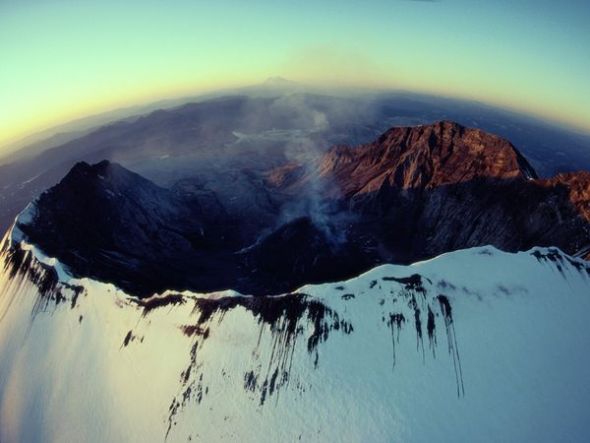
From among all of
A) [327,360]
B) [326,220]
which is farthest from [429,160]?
[327,360]

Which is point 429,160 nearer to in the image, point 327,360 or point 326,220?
point 326,220

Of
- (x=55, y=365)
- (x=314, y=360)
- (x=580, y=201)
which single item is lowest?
(x=55, y=365)

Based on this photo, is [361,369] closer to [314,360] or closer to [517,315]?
[314,360]

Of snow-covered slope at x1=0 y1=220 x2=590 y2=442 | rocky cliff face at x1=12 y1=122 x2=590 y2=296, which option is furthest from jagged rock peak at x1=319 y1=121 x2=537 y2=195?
snow-covered slope at x1=0 y1=220 x2=590 y2=442

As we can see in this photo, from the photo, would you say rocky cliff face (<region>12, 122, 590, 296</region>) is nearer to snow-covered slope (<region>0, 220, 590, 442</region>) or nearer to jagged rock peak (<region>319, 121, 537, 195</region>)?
jagged rock peak (<region>319, 121, 537, 195</region>)

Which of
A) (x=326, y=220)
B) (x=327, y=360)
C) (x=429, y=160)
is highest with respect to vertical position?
(x=429, y=160)

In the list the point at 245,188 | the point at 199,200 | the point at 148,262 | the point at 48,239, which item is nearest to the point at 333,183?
the point at 245,188
